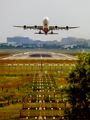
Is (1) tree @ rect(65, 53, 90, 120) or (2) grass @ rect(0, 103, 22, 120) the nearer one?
(1) tree @ rect(65, 53, 90, 120)

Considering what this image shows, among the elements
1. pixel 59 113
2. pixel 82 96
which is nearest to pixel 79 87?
pixel 82 96

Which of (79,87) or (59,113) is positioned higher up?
(79,87)

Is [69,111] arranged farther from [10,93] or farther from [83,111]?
[10,93]

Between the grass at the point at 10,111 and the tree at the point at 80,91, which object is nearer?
the tree at the point at 80,91

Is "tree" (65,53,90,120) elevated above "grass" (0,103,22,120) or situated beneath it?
elevated above

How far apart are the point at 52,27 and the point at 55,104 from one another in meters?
53.5

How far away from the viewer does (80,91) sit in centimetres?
1528

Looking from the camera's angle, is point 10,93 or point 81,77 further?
point 10,93

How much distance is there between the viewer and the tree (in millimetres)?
14890

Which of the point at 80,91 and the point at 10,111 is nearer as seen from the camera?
the point at 80,91

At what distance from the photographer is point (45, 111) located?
1834cm

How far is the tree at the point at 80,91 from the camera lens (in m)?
A: 14.9

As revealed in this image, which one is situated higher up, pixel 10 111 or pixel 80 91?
pixel 80 91

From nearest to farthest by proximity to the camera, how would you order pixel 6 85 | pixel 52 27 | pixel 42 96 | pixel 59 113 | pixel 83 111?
pixel 83 111 → pixel 59 113 → pixel 42 96 → pixel 6 85 → pixel 52 27
